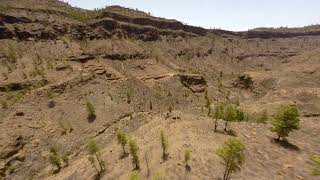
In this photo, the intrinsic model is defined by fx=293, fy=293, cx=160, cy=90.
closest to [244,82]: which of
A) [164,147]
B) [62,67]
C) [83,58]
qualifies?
[83,58]

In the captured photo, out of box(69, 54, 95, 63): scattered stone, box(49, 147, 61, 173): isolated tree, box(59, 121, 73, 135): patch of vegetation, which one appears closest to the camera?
box(49, 147, 61, 173): isolated tree

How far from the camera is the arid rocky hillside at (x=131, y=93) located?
42.6 metres

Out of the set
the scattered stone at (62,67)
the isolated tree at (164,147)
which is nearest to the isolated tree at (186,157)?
the isolated tree at (164,147)

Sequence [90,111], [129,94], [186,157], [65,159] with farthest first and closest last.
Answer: [129,94] < [90,111] < [65,159] < [186,157]

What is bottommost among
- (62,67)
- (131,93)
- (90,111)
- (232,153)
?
(90,111)

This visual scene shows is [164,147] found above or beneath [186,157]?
above

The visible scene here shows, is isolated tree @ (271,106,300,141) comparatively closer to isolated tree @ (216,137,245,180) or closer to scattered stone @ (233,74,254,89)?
isolated tree @ (216,137,245,180)

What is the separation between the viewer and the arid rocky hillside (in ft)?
140

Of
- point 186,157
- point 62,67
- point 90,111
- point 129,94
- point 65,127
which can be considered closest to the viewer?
point 186,157

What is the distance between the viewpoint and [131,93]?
69812 mm

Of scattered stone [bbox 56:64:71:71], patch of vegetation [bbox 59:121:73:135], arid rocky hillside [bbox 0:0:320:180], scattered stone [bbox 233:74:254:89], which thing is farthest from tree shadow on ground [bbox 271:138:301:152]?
scattered stone [bbox 233:74:254:89]

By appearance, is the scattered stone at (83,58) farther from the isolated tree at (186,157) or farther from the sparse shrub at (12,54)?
the isolated tree at (186,157)

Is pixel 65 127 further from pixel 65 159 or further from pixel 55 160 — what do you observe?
pixel 55 160

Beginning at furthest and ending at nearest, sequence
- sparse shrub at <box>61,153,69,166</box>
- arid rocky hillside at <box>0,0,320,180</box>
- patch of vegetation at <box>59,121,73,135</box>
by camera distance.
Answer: patch of vegetation at <box>59,121,73,135</box>
sparse shrub at <box>61,153,69,166</box>
arid rocky hillside at <box>0,0,320,180</box>
